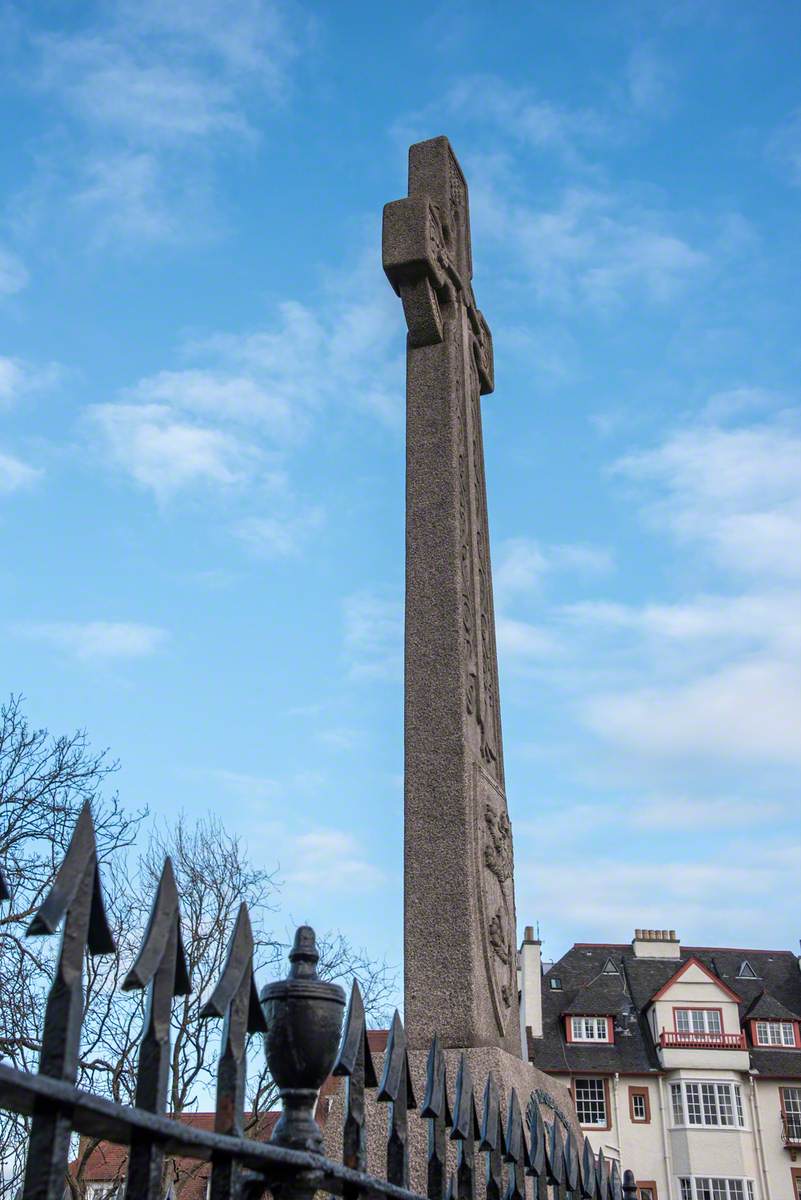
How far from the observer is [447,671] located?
6598 millimetres

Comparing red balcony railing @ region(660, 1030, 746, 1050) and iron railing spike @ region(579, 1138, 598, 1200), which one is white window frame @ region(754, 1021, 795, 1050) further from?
iron railing spike @ region(579, 1138, 598, 1200)

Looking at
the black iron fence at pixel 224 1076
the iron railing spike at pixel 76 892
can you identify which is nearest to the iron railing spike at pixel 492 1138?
the black iron fence at pixel 224 1076

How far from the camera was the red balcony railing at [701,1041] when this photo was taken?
31.5m

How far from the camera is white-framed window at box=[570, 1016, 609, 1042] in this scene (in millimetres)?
32750

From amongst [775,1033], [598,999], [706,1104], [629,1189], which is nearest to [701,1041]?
[706,1104]

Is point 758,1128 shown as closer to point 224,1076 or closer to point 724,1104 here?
point 724,1104

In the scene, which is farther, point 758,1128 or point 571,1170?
point 758,1128

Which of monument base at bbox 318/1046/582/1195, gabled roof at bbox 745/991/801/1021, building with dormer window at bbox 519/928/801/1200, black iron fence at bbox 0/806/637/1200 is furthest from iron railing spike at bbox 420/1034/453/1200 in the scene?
gabled roof at bbox 745/991/801/1021

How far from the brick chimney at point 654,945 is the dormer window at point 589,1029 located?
471 centimetres

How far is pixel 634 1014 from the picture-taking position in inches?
1340

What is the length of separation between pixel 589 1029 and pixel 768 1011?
524 centimetres

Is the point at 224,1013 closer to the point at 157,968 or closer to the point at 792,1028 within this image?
the point at 157,968

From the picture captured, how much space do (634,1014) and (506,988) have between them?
30.2m

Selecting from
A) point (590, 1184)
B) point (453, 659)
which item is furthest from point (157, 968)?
point (453, 659)
